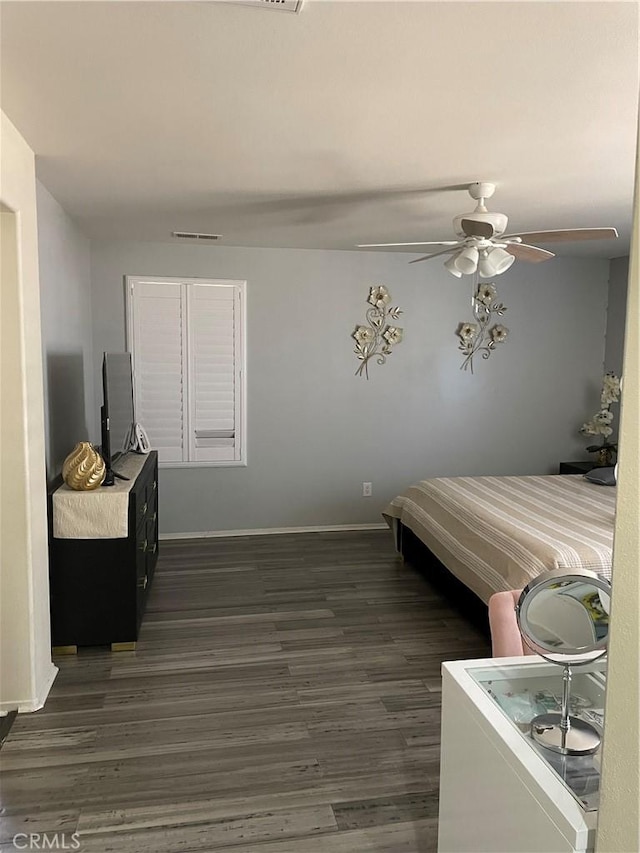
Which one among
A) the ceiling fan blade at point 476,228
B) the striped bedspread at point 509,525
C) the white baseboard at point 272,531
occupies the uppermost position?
the ceiling fan blade at point 476,228

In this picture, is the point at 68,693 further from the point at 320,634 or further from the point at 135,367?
the point at 135,367

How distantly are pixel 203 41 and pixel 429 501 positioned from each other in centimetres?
318

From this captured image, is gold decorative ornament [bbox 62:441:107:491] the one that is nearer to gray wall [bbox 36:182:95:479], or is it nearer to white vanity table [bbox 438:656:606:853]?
gray wall [bbox 36:182:95:479]

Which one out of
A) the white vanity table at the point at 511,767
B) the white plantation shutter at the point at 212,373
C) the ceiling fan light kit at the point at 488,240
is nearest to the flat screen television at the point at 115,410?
the white plantation shutter at the point at 212,373

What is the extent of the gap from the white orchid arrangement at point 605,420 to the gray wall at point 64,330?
414cm

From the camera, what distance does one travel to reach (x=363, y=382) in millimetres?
5695

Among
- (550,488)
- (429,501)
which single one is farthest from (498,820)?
(550,488)

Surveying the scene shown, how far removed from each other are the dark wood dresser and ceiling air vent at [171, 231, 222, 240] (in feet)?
7.07

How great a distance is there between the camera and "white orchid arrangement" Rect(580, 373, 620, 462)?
5.49 metres

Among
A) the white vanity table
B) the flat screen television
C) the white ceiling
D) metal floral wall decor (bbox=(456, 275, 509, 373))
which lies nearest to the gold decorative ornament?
the flat screen television

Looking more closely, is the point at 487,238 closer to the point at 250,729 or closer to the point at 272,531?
the point at 250,729

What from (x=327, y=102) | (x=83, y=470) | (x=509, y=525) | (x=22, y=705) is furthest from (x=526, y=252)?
(x=22, y=705)

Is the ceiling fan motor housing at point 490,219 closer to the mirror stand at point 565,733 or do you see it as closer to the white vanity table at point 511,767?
the white vanity table at point 511,767

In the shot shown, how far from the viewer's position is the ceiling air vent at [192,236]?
4.77 metres
